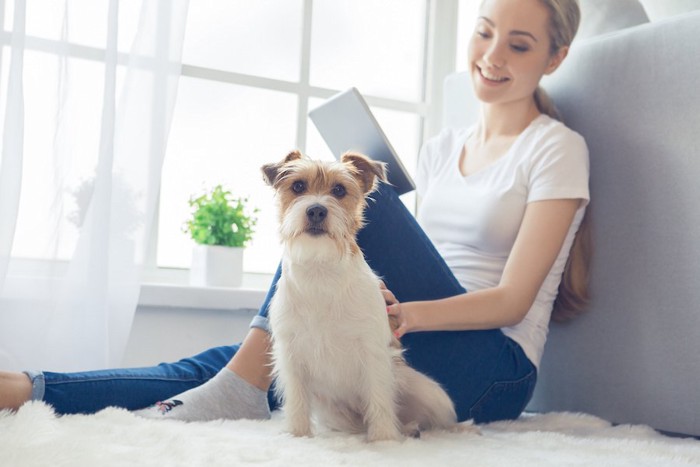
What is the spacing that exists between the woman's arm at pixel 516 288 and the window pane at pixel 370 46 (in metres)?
1.43

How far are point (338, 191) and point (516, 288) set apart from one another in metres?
0.52

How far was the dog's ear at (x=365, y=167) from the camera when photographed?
1502 millimetres

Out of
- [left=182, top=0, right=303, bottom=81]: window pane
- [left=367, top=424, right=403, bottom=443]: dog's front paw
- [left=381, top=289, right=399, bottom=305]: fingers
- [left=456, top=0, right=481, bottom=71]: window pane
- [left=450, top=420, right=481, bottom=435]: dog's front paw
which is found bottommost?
[left=450, top=420, right=481, bottom=435]: dog's front paw

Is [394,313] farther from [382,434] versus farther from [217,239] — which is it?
[217,239]

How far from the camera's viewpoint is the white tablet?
1706 mm

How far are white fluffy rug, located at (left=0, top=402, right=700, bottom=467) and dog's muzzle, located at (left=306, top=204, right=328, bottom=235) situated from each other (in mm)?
386

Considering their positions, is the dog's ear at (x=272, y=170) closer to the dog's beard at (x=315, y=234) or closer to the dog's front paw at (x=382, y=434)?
the dog's beard at (x=315, y=234)

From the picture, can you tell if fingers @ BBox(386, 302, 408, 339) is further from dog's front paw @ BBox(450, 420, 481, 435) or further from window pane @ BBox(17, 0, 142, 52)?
window pane @ BBox(17, 0, 142, 52)

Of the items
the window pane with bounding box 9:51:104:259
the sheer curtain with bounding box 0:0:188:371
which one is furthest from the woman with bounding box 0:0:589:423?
the window pane with bounding box 9:51:104:259

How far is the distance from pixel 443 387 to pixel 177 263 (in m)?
1.34

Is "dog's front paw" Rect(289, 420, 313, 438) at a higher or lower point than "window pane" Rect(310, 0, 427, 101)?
lower

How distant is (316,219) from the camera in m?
1.38

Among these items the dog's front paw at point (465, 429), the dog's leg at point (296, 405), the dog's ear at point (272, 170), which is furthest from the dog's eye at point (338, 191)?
the dog's front paw at point (465, 429)

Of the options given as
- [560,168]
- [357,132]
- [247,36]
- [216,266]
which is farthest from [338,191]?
[247,36]
